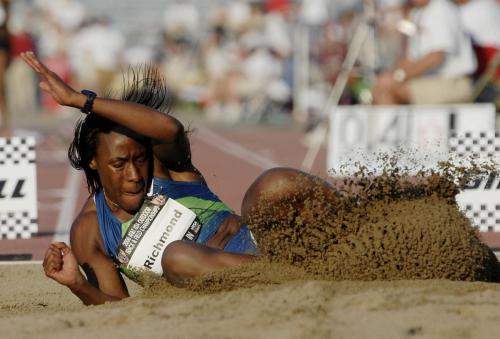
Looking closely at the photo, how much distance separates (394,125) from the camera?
35.6 feet

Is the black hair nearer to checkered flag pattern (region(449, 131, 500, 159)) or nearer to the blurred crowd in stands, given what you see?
checkered flag pattern (region(449, 131, 500, 159))

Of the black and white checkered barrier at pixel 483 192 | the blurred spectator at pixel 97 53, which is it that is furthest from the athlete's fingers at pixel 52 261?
the blurred spectator at pixel 97 53

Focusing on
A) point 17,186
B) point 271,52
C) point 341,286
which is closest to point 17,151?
point 17,186

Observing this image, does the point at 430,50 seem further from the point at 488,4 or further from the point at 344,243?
the point at 344,243

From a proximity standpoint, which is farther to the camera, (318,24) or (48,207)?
(318,24)

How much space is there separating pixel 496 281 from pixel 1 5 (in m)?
10.0

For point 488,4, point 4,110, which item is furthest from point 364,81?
point 4,110

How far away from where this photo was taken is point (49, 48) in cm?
2430

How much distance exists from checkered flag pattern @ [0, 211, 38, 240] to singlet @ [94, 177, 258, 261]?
264 cm

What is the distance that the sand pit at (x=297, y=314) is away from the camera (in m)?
4.03

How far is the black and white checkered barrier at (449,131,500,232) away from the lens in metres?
7.55

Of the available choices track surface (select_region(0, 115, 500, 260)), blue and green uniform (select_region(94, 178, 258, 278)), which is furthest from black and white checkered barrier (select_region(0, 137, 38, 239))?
blue and green uniform (select_region(94, 178, 258, 278))

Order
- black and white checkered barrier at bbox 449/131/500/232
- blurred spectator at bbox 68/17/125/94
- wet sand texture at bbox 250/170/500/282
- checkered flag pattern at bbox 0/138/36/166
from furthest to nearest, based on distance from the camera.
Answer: blurred spectator at bbox 68/17/125/94
checkered flag pattern at bbox 0/138/36/166
black and white checkered barrier at bbox 449/131/500/232
wet sand texture at bbox 250/170/500/282

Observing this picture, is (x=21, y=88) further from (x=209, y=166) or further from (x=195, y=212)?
(x=195, y=212)
